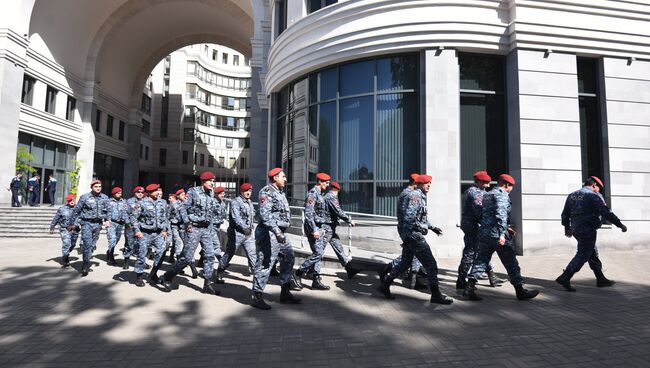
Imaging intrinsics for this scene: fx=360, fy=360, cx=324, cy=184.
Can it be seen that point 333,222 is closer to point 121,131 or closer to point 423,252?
point 423,252

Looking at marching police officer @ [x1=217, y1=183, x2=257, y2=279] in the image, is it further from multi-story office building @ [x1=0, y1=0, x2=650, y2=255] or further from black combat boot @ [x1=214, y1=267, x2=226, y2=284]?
multi-story office building @ [x1=0, y1=0, x2=650, y2=255]

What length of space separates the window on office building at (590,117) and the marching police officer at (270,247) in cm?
955

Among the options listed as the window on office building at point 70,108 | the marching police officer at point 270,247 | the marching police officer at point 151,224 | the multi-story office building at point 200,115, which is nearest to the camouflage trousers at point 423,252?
the marching police officer at point 270,247

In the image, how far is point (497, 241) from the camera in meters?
5.51

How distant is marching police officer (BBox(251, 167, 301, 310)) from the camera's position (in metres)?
5.34

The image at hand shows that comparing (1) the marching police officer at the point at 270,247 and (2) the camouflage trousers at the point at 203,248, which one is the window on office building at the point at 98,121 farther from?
(1) the marching police officer at the point at 270,247

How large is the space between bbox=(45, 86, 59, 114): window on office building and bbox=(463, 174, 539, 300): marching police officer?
2620 cm

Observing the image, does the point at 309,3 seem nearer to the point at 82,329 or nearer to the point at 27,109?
the point at 82,329

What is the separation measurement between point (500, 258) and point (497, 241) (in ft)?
0.84

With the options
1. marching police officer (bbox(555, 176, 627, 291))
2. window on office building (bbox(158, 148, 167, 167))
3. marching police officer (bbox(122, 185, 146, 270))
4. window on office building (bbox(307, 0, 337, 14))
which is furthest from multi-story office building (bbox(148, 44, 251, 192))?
marching police officer (bbox(555, 176, 627, 291))

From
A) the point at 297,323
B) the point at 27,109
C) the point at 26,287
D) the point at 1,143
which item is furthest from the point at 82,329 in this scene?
the point at 27,109

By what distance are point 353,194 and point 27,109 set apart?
794 inches

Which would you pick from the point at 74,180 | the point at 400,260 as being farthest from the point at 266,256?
the point at 74,180

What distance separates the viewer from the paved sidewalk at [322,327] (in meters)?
3.59
